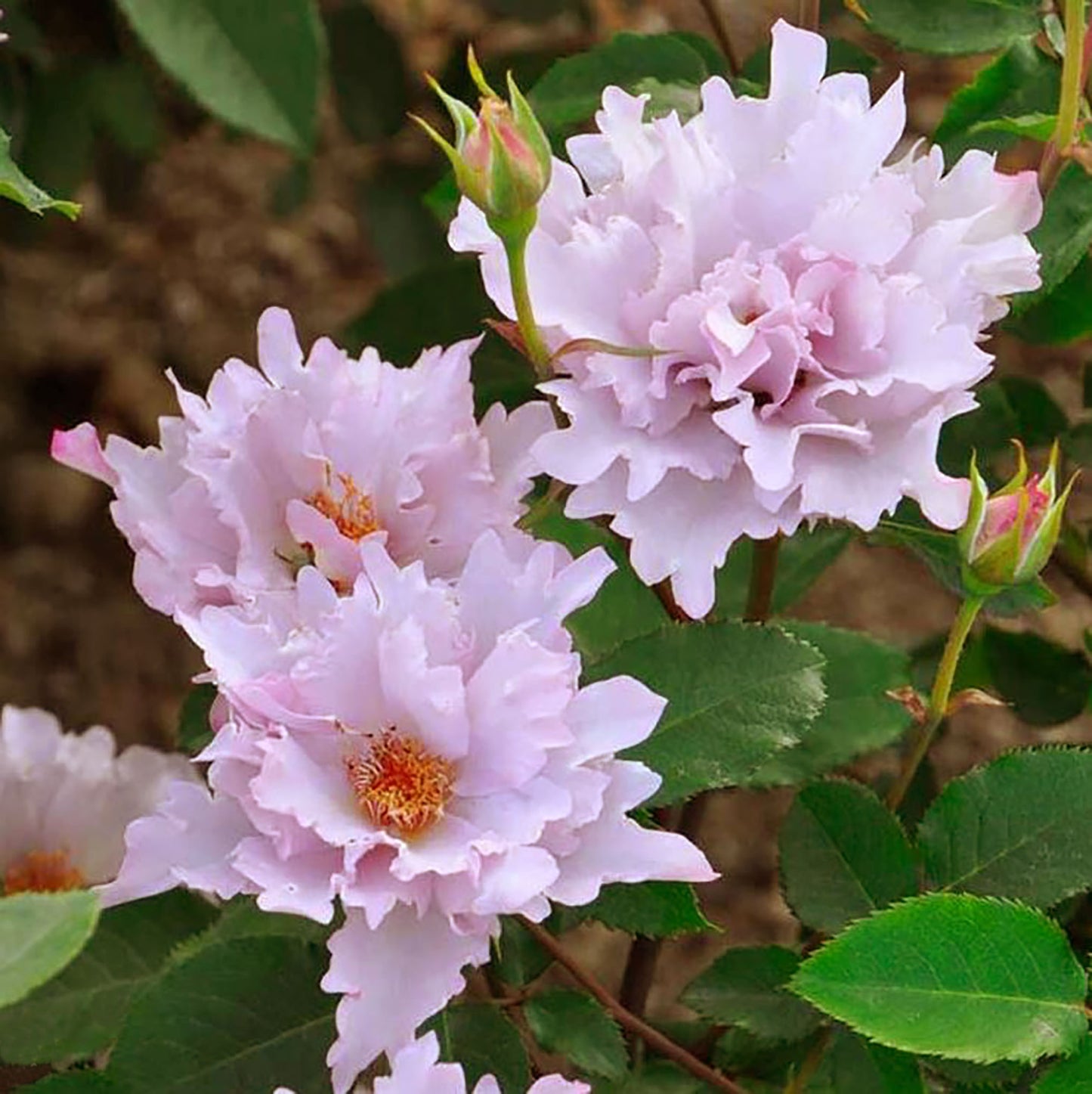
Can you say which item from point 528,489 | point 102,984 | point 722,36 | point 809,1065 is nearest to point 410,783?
point 528,489

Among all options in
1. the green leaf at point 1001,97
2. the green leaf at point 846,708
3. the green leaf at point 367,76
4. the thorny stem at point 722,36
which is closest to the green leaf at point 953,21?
the green leaf at point 1001,97

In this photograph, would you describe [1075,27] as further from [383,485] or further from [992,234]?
[383,485]

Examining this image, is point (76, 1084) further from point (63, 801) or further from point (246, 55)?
point (246, 55)

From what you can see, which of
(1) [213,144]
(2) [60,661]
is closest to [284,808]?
(2) [60,661]

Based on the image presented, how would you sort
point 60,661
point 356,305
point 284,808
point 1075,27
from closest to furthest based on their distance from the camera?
point 284,808
point 1075,27
point 60,661
point 356,305

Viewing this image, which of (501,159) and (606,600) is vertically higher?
(501,159)

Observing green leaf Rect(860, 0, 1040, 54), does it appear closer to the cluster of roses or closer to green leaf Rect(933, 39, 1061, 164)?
green leaf Rect(933, 39, 1061, 164)
